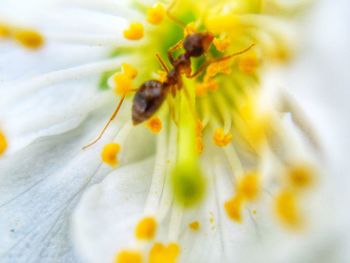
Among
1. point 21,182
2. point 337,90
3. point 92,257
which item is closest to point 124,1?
point 21,182

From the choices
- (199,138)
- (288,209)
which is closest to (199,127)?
(199,138)

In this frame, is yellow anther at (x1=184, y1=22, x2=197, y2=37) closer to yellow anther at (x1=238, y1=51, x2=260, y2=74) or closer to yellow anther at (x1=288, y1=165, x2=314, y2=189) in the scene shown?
yellow anther at (x1=238, y1=51, x2=260, y2=74)

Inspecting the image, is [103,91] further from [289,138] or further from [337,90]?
[337,90]

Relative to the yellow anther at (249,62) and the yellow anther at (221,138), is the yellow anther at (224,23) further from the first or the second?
the yellow anther at (221,138)

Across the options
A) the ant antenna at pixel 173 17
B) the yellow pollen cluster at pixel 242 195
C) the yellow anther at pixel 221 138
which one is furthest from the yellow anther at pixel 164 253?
the ant antenna at pixel 173 17

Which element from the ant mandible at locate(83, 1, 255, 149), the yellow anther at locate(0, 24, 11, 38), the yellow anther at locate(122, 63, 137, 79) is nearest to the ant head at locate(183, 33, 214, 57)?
the ant mandible at locate(83, 1, 255, 149)

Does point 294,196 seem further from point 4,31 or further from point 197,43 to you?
point 4,31
